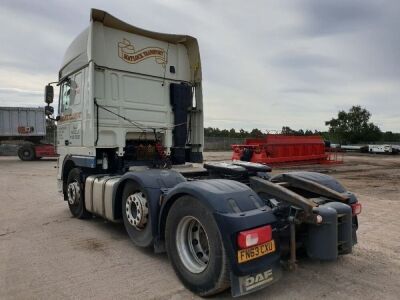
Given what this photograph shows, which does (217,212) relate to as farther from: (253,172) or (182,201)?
(253,172)

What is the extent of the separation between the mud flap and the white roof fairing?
438 cm

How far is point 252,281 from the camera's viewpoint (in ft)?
10.5

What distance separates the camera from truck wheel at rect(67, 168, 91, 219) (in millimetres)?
6574

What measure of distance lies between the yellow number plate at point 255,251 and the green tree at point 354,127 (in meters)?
57.1

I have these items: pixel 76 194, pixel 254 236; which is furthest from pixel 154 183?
pixel 76 194

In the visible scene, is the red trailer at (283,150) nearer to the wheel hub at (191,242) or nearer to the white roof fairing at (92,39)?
the white roof fairing at (92,39)

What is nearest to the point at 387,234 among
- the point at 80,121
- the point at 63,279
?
the point at 63,279

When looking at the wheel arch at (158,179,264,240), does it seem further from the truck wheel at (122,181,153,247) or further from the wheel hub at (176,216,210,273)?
the truck wheel at (122,181,153,247)

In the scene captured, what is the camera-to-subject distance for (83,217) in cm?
662

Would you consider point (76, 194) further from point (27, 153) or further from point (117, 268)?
point (27, 153)

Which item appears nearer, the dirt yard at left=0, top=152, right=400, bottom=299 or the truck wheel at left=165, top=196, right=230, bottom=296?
the truck wheel at left=165, top=196, right=230, bottom=296

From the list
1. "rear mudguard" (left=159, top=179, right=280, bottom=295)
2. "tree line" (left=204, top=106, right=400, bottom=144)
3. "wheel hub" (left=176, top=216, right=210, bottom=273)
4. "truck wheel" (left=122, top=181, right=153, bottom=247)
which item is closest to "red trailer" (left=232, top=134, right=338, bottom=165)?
"truck wheel" (left=122, top=181, right=153, bottom=247)

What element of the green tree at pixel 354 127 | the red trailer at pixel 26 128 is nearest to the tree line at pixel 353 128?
the green tree at pixel 354 127

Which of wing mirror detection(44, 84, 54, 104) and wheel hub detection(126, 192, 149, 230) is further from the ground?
wing mirror detection(44, 84, 54, 104)
